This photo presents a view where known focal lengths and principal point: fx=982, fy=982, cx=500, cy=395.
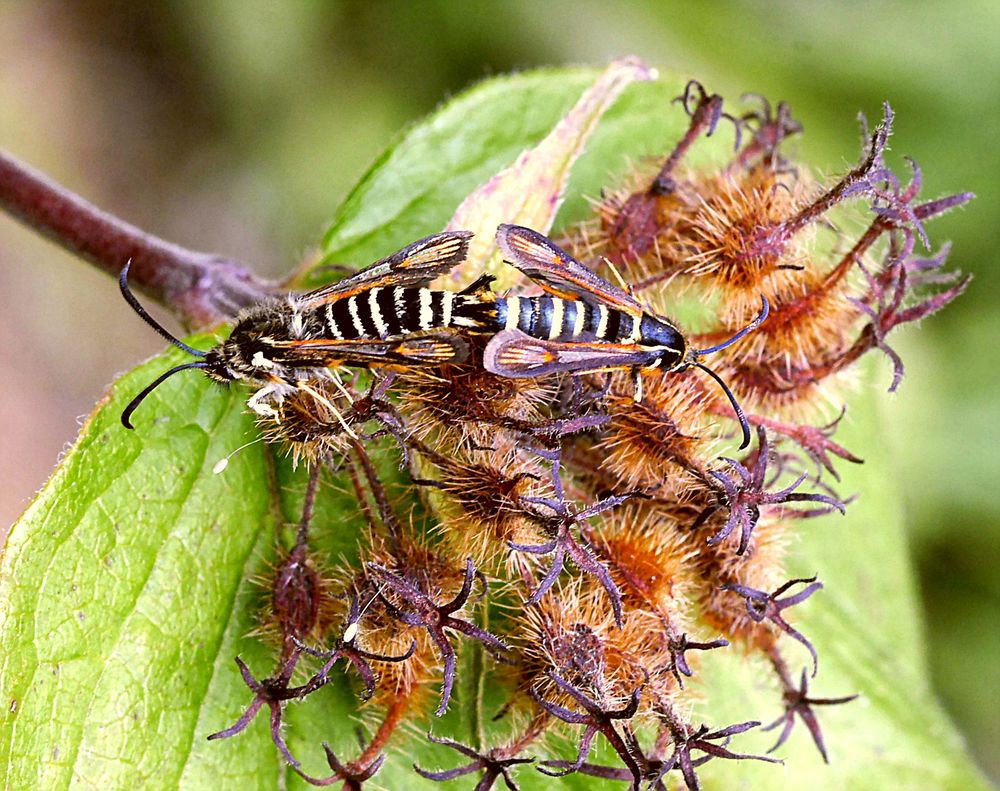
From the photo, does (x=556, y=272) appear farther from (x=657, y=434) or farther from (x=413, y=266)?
(x=657, y=434)

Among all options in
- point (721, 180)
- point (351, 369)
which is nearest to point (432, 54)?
point (721, 180)

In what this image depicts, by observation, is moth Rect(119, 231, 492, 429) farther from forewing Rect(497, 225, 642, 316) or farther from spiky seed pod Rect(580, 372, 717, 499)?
spiky seed pod Rect(580, 372, 717, 499)

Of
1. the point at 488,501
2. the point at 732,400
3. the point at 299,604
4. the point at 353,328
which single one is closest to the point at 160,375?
the point at 353,328

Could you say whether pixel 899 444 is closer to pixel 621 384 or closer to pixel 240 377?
pixel 621 384

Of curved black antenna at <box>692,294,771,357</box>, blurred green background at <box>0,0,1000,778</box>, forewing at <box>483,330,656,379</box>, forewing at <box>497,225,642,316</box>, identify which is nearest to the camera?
forewing at <box>483,330,656,379</box>

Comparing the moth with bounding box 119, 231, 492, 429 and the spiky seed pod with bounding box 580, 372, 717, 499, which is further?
the spiky seed pod with bounding box 580, 372, 717, 499

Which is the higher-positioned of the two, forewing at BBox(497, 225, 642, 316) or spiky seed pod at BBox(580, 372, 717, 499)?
forewing at BBox(497, 225, 642, 316)

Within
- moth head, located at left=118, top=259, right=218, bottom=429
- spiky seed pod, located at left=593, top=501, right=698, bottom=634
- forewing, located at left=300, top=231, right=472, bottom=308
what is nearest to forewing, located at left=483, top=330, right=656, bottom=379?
forewing, located at left=300, top=231, right=472, bottom=308
